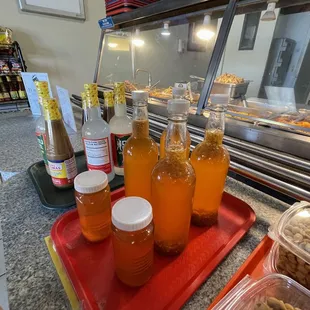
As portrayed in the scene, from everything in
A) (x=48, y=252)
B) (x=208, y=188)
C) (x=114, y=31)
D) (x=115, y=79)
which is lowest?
(x=48, y=252)

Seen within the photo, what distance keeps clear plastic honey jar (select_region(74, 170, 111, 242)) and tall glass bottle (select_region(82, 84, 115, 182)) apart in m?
0.13

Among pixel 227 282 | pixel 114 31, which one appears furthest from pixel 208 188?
pixel 114 31

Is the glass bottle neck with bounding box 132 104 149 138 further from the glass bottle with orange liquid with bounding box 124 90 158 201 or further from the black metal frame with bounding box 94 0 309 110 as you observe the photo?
the black metal frame with bounding box 94 0 309 110

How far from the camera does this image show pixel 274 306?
0.97 feet

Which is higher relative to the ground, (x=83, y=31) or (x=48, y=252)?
(x=83, y=31)

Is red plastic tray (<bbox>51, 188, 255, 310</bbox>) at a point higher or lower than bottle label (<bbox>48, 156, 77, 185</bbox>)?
lower

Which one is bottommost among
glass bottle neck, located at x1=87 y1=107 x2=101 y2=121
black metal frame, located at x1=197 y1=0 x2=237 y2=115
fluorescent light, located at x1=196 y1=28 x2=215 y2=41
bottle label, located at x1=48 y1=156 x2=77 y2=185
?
bottle label, located at x1=48 y1=156 x2=77 y2=185

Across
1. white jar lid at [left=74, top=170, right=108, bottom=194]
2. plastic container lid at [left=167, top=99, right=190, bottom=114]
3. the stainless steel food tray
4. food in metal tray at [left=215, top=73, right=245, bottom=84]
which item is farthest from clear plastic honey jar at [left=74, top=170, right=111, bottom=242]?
food in metal tray at [left=215, top=73, right=245, bottom=84]

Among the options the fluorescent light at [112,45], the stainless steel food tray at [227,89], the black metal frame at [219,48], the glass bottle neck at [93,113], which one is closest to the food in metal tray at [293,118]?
the black metal frame at [219,48]

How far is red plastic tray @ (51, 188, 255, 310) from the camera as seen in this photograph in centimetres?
33

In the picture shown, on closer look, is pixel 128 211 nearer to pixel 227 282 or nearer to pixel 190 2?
pixel 227 282

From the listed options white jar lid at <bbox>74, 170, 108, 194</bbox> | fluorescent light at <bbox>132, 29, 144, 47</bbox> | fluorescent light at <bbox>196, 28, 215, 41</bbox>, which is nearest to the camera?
white jar lid at <bbox>74, 170, 108, 194</bbox>

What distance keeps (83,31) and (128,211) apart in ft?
8.39

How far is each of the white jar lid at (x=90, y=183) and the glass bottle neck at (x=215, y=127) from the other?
0.82 ft
